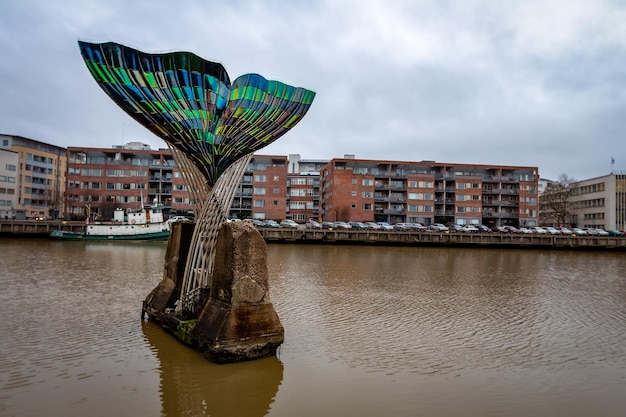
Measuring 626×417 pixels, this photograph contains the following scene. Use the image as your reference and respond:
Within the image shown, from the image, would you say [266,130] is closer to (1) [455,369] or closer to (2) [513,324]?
(1) [455,369]

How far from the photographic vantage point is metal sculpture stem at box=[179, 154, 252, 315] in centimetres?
1252

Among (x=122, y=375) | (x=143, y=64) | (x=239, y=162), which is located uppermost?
(x=143, y=64)

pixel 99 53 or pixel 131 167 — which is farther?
pixel 131 167

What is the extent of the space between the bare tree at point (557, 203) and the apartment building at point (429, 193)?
48.5 ft

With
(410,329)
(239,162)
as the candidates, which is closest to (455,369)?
(410,329)

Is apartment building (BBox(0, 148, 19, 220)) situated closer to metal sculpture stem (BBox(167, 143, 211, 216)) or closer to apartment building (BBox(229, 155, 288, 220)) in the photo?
apartment building (BBox(229, 155, 288, 220))

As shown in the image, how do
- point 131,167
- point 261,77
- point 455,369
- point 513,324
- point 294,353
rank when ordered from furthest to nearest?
1. point 131,167
2. point 513,324
3. point 261,77
4. point 294,353
5. point 455,369

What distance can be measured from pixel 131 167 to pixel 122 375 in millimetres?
80005

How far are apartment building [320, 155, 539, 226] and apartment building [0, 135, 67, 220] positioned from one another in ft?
188

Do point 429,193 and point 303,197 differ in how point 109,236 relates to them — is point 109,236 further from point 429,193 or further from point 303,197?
point 429,193

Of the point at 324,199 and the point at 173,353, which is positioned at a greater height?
the point at 324,199

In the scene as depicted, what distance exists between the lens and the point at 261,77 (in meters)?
12.6

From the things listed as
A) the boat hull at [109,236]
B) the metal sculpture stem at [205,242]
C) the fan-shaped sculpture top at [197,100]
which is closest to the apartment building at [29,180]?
the boat hull at [109,236]

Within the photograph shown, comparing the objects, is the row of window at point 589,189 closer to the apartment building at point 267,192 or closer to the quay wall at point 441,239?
the quay wall at point 441,239
